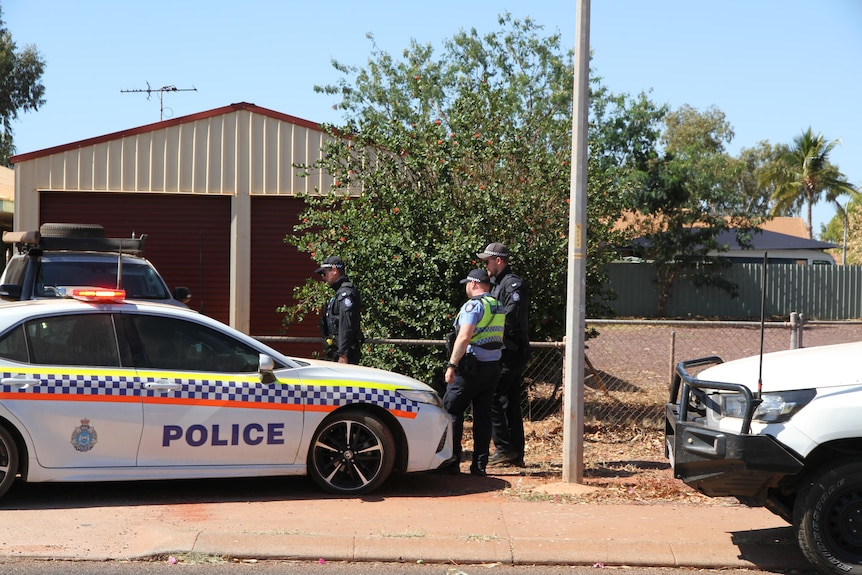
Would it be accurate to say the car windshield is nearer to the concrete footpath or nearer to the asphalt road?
the concrete footpath

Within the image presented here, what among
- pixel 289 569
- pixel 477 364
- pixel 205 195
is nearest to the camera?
pixel 289 569

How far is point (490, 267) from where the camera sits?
8914 millimetres

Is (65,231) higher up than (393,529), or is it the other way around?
(65,231)

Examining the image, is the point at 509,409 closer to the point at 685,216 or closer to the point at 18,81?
the point at 685,216

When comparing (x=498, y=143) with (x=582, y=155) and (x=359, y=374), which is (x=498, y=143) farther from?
(x=359, y=374)

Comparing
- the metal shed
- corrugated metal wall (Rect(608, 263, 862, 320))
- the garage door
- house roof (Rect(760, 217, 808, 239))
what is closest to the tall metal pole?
the metal shed

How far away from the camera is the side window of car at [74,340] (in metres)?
6.99

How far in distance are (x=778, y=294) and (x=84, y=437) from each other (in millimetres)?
31128

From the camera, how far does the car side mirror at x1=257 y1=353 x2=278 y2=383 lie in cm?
720

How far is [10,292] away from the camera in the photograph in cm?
998

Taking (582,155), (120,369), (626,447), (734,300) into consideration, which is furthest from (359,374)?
(734,300)

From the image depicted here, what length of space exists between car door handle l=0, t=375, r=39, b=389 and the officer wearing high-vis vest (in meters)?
3.21

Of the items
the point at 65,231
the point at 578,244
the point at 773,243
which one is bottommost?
the point at 578,244

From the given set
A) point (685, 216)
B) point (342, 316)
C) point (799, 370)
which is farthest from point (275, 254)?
point (685, 216)
